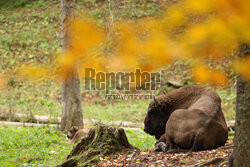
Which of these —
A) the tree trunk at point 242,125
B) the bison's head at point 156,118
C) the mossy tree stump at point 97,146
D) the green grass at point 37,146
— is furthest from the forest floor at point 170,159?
the green grass at point 37,146

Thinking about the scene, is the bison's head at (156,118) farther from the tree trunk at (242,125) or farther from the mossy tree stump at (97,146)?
the tree trunk at (242,125)

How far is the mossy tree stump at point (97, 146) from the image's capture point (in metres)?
6.55

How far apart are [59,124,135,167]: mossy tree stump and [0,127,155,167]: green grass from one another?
3.59ft

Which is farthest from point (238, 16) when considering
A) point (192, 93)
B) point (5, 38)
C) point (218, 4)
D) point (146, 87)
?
point (5, 38)

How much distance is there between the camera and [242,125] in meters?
4.54

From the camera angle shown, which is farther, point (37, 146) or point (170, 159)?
point (37, 146)

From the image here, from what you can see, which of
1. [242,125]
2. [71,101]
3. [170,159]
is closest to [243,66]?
[242,125]

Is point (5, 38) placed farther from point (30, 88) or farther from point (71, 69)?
point (71, 69)

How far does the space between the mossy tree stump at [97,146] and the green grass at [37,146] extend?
1094 mm

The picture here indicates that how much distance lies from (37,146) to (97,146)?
3.61 meters

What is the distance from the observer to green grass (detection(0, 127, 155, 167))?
26.6ft

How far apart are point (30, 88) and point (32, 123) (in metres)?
7.72

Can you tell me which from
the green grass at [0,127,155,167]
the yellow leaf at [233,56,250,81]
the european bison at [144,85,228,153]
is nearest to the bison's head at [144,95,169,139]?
the european bison at [144,85,228,153]

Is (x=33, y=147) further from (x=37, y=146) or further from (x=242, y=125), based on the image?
(x=242, y=125)
